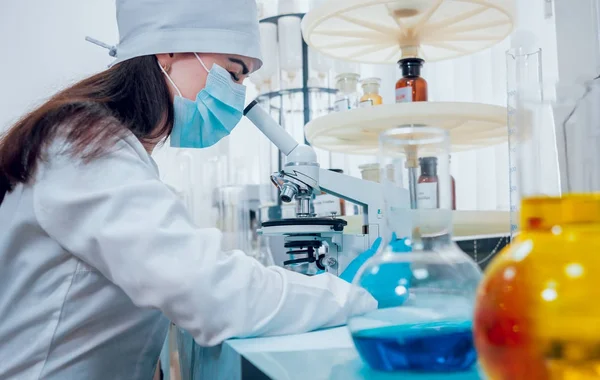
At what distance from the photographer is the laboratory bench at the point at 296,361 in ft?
1.73

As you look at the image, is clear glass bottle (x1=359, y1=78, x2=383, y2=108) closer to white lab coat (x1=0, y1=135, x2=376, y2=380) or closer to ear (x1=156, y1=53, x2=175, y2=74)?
ear (x1=156, y1=53, x2=175, y2=74)

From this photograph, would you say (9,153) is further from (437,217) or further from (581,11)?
(581,11)

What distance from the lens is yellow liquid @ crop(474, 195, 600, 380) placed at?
12.0 inches

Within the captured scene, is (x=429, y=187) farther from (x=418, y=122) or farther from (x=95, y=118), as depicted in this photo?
(x=418, y=122)

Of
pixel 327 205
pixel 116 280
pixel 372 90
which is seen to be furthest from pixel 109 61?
pixel 116 280

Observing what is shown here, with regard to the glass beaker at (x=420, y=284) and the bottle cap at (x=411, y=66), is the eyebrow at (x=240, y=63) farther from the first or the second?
the glass beaker at (x=420, y=284)

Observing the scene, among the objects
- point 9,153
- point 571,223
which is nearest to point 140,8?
point 9,153

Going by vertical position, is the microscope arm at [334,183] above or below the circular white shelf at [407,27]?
below

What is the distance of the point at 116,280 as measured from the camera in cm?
76

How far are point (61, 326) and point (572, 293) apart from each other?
31.4 inches

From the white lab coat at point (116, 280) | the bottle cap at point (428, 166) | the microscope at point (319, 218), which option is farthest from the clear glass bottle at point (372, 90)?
the bottle cap at point (428, 166)

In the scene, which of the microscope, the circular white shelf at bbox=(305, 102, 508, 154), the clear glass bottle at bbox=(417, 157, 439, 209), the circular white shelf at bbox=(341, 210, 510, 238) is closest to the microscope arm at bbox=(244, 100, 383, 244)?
the microscope

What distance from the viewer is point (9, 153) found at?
0.89 m

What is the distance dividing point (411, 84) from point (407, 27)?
158 millimetres
